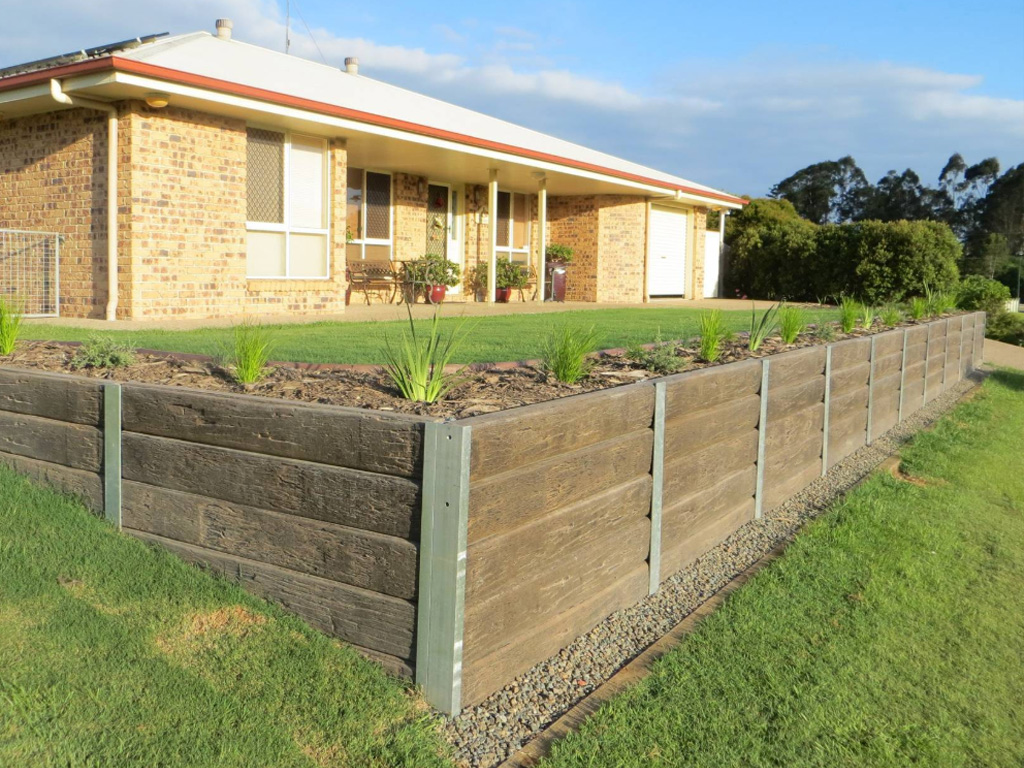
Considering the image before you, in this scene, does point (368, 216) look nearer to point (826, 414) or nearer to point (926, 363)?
point (926, 363)

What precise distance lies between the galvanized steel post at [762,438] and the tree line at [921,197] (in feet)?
141

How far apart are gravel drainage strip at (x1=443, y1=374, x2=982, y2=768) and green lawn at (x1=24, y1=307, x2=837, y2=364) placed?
6.20ft

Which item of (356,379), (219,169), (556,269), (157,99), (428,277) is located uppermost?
(157,99)

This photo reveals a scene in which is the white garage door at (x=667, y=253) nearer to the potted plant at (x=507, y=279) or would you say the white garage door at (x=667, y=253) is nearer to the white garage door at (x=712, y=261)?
the white garage door at (x=712, y=261)

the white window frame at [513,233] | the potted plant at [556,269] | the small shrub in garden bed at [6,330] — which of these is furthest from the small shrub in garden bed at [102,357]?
the potted plant at [556,269]

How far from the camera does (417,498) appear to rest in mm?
2871

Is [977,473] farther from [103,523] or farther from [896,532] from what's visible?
[103,523]

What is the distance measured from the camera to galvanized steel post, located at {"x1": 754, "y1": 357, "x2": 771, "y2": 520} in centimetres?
521

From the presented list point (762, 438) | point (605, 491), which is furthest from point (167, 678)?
point (762, 438)

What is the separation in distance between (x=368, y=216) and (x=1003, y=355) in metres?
11.5

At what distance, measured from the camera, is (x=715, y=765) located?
275cm

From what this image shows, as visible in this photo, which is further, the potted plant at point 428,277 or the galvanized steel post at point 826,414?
the potted plant at point 428,277

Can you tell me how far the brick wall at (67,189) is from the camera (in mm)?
10883

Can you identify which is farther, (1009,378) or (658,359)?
(1009,378)
